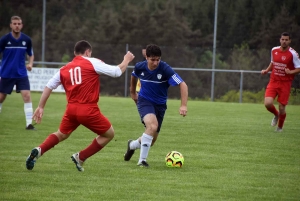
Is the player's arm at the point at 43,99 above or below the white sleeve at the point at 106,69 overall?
below

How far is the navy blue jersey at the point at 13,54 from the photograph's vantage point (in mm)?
11867

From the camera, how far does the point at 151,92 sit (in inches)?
318

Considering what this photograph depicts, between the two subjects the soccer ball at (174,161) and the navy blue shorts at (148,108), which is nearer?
the soccer ball at (174,161)

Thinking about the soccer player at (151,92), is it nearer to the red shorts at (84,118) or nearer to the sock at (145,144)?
the sock at (145,144)

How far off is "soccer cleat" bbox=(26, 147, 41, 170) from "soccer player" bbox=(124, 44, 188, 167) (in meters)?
1.39

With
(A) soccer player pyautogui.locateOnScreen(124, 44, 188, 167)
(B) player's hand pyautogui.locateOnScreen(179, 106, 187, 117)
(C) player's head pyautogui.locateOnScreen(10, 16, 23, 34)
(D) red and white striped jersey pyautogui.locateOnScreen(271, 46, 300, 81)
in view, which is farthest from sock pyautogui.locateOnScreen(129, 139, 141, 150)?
(D) red and white striped jersey pyautogui.locateOnScreen(271, 46, 300, 81)

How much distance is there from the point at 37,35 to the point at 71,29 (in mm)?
2592

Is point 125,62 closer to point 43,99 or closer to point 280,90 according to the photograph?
point 43,99

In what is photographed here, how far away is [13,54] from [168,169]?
567cm

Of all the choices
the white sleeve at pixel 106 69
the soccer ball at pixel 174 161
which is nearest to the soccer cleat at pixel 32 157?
the white sleeve at pixel 106 69

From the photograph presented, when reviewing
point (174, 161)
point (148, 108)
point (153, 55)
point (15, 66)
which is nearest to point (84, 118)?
point (148, 108)

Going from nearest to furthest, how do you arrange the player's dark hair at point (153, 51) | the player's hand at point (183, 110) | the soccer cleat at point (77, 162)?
the soccer cleat at point (77, 162) → the player's hand at point (183, 110) → the player's dark hair at point (153, 51)

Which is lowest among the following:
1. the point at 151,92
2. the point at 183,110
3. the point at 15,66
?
the point at 15,66

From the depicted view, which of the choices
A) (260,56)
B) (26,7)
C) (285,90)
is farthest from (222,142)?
(26,7)
